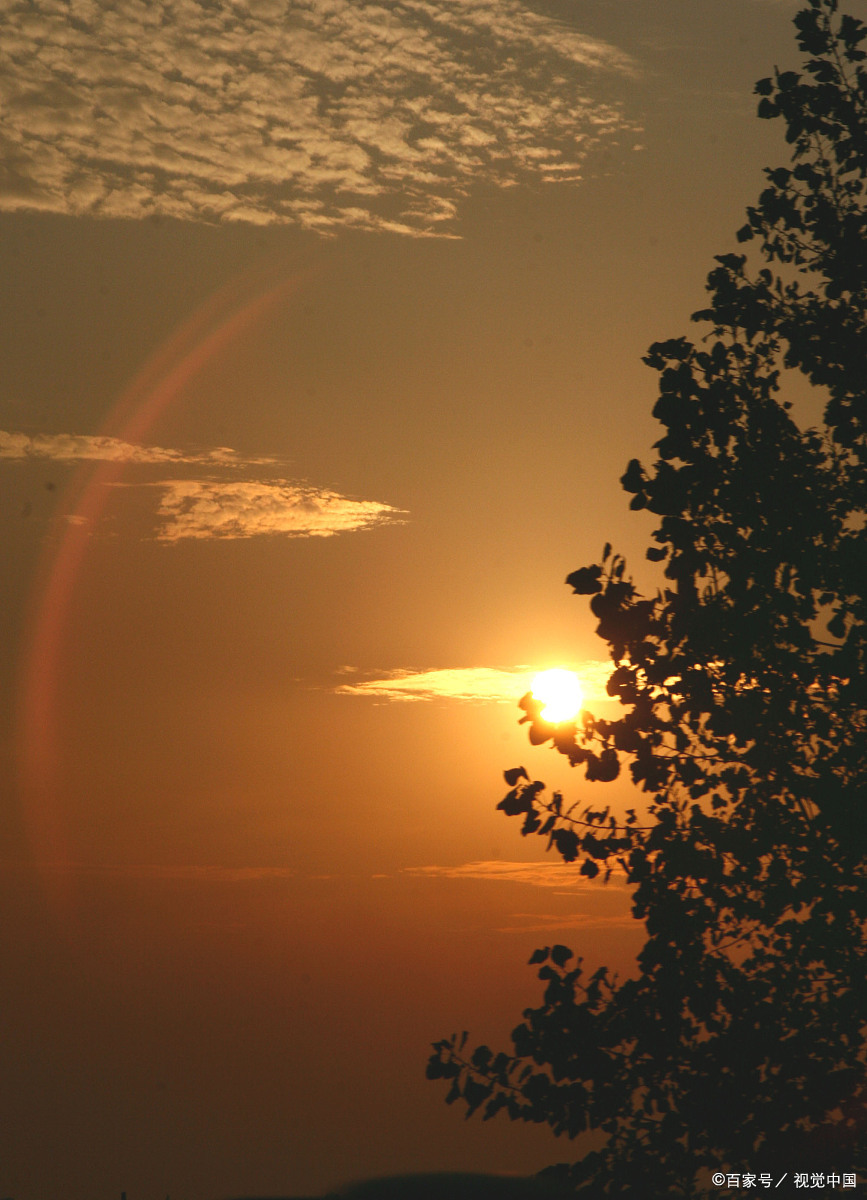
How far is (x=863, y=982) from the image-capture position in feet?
28.9

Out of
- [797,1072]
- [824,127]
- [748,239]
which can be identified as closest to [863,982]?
[797,1072]

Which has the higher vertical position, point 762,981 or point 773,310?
point 773,310

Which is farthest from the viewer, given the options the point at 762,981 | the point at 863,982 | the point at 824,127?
the point at 824,127

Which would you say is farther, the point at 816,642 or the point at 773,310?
the point at 773,310

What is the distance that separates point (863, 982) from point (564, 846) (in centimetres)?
248

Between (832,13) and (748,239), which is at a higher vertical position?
(832,13)

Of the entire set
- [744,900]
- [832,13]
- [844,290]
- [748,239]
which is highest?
[832,13]

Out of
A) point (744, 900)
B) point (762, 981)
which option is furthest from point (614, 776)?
point (762, 981)

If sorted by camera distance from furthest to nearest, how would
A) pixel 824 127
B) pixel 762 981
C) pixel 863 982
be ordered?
pixel 824 127
pixel 762 981
pixel 863 982

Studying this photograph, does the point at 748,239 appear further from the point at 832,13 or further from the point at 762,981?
the point at 762,981

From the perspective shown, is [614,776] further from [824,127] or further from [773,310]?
[824,127]

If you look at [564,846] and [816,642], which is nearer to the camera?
[816,642]

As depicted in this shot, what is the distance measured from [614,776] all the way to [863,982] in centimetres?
238

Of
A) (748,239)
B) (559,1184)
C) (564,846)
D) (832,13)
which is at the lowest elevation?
(559,1184)
